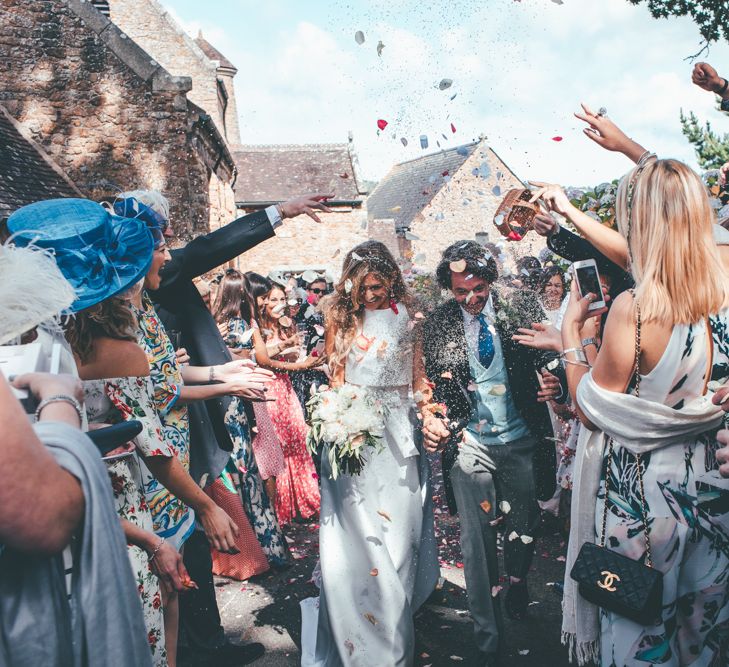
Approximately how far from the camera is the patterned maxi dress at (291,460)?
6.57 m

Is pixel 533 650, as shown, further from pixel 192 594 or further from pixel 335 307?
pixel 335 307

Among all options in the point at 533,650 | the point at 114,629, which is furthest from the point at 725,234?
the point at 533,650

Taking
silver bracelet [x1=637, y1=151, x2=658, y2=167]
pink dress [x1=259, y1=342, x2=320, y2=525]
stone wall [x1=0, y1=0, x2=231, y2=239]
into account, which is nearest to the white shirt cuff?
Answer: silver bracelet [x1=637, y1=151, x2=658, y2=167]

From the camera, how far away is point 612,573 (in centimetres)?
217

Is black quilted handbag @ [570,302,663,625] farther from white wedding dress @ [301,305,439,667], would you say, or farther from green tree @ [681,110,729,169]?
green tree @ [681,110,729,169]

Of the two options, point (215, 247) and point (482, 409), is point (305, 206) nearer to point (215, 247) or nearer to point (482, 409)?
point (215, 247)

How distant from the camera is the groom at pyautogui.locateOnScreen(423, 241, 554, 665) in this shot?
3.78 metres

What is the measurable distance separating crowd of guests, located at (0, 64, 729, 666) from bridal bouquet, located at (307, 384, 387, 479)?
0.86 ft

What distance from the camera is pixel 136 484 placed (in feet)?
7.74

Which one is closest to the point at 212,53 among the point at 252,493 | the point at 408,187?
the point at 408,187

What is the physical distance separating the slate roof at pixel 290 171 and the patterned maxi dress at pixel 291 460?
70.9 feet

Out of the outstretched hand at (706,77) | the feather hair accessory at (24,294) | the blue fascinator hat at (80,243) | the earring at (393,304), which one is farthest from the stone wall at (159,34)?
the feather hair accessory at (24,294)

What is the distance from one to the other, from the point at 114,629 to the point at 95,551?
196mm

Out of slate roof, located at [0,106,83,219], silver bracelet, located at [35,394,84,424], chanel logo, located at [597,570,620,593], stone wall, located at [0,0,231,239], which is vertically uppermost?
stone wall, located at [0,0,231,239]
